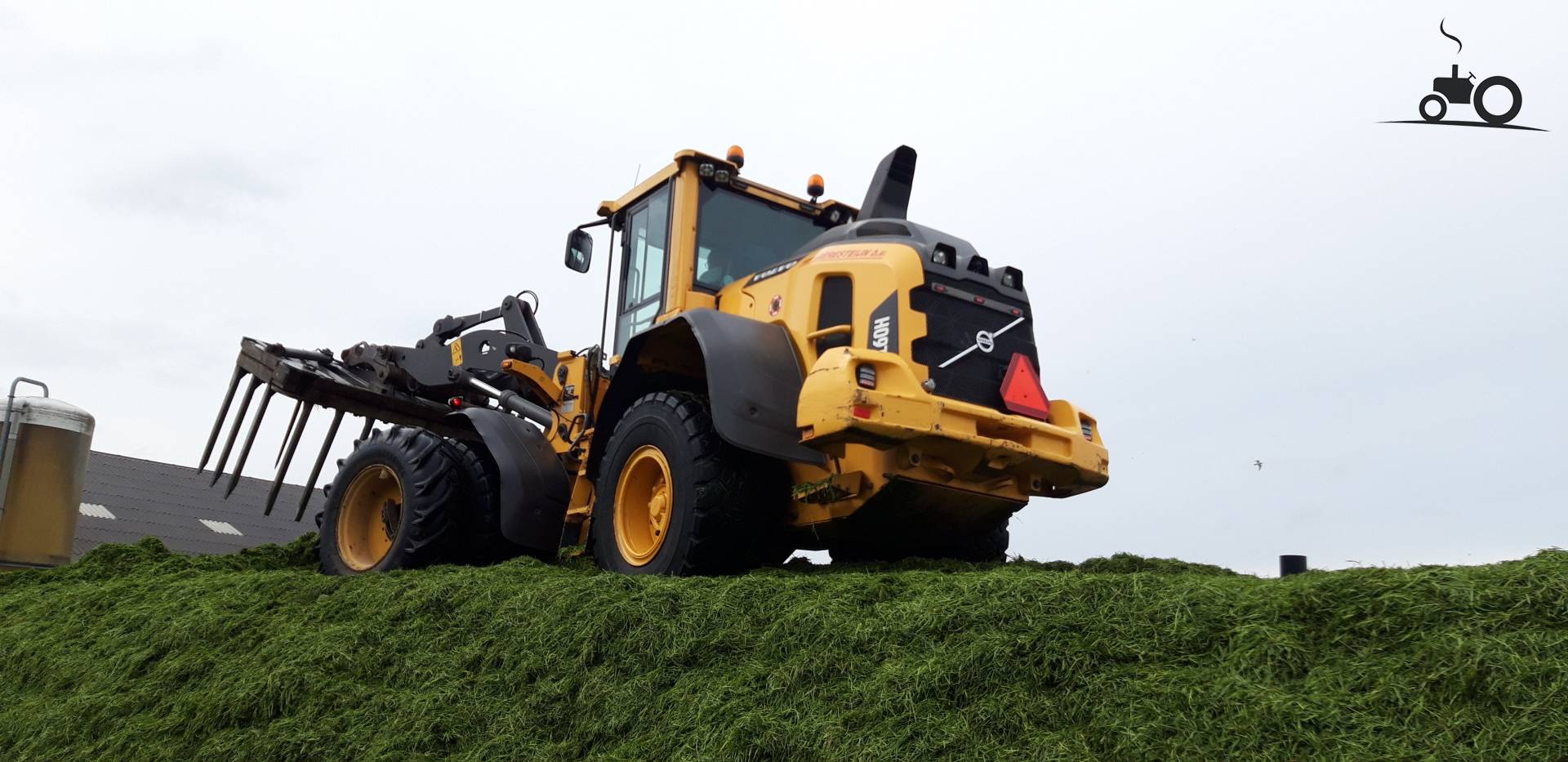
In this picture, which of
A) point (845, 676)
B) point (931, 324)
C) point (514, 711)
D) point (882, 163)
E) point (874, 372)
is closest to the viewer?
point (845, 676)

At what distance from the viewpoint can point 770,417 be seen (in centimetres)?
574

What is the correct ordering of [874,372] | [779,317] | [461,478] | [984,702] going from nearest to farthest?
1. [984,702]
2. [874,372]
3. [779,317]
4. [461,478]

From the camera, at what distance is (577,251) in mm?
7922

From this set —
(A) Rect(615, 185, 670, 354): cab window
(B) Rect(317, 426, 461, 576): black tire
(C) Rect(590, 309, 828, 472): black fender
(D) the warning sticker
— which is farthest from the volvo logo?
(B) Rect(317, 426, 461, 576): black tire

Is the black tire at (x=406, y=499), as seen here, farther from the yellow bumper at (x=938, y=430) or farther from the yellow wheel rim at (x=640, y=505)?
the yellow bumper at (x=938, y=430)

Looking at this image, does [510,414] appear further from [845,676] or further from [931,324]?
[845,676]

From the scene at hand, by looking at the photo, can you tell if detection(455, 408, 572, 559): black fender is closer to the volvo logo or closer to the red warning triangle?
the volvo logo

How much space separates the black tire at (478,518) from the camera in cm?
763

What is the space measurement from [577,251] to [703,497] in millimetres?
2789

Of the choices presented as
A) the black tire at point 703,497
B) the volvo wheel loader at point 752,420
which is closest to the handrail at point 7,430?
the volvo wheel loader at point 752,420

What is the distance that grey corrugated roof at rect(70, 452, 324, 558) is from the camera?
486 inches

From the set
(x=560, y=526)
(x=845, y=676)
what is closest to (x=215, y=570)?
(x=560, y=526)

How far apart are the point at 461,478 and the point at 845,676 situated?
4348mm

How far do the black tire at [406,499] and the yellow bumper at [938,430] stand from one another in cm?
297
